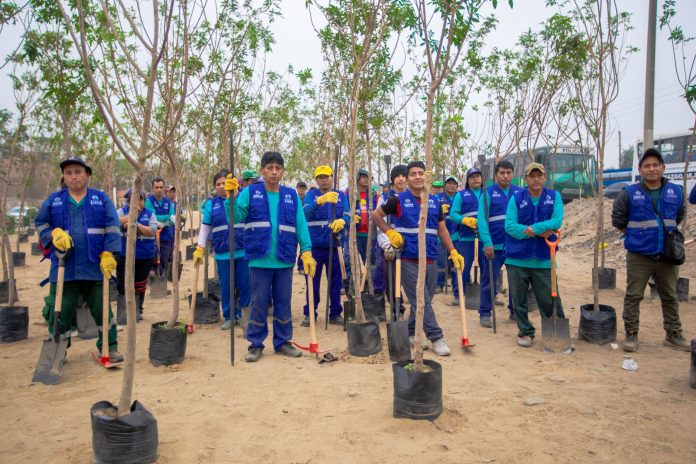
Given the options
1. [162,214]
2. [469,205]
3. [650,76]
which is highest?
[650,76]

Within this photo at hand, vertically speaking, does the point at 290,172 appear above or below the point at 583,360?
above

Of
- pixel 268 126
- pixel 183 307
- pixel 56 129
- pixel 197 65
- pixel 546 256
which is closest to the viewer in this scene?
pixel 546 256

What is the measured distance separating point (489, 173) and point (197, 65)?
20.9 metres

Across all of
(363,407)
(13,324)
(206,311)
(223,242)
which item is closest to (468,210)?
(223,242)

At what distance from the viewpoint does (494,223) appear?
6516 mm

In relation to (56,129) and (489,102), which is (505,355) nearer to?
(489,102)

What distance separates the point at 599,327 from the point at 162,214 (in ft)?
21.1

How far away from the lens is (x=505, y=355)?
5004 mm

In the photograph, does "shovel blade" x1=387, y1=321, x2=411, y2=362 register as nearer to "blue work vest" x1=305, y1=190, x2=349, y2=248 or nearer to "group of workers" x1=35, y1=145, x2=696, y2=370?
"group of workers" x1=35, y1=145, x2=696, y2=370

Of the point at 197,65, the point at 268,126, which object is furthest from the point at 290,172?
the point at 197,65

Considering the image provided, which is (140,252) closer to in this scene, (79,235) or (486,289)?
(79,235)

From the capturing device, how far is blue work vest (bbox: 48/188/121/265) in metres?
4.47

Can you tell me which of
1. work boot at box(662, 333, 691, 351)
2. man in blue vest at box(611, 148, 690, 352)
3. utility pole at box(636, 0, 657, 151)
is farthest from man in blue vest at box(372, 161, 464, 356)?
utility pole at box(636, 0, 657, 151)

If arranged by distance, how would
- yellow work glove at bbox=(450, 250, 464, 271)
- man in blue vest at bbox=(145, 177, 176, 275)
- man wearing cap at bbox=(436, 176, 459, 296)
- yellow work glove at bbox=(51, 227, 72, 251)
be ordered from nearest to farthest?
yellow work glove at bbox=(51, 227, 72, 251) → yellow work glove at bbox=(450, 250, 464, 271) → man in blue vest at bbox=(145, 177, 176, 275) → man wearing cap at bbox=(436, 176, 459, 296)
